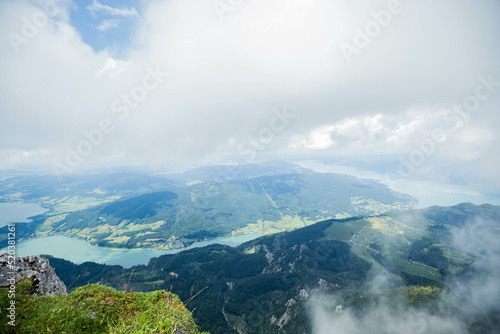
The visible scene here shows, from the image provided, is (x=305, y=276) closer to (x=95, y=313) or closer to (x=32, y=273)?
(x=95, y=313)

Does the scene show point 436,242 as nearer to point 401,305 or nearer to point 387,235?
point 387,235

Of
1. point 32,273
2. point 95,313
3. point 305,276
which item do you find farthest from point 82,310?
point 305,276

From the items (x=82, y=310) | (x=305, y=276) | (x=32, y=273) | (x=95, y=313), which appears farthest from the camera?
(x=305, y=276)

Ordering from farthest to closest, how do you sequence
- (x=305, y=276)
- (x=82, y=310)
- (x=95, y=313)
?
(x=305, y=276) → (x=95, y=313) → (x=82, y=310)

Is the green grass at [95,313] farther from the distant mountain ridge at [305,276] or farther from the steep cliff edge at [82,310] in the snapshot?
the distant mountain ridge at [305,276]

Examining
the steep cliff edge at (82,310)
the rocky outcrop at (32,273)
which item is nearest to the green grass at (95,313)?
the steep cliff edge at (82,310)

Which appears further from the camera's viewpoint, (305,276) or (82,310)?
(305,276)

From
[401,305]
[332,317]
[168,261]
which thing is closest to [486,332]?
[401,305]
